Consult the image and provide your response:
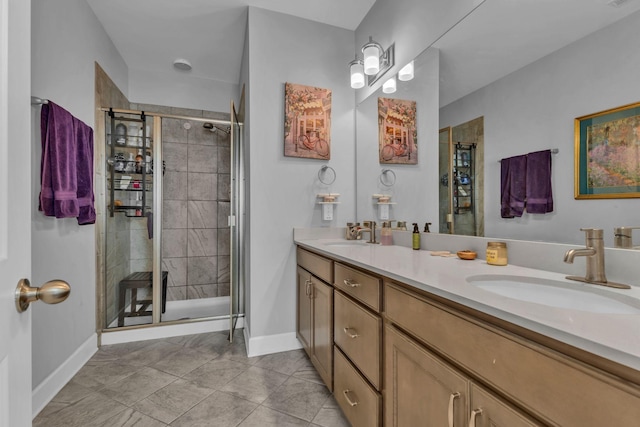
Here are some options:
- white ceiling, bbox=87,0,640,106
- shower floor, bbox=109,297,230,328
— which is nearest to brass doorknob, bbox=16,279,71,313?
white ceiling, bbox=87,0,640,106

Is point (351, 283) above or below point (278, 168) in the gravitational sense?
below

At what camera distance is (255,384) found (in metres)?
1.86

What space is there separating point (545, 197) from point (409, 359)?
0.80 m

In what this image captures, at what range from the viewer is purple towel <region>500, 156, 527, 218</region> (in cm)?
120

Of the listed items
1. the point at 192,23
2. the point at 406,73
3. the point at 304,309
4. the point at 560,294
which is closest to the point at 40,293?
the point at 560,294

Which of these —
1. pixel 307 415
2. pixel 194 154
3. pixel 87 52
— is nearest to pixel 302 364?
pixel 307 415

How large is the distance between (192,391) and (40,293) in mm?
1560

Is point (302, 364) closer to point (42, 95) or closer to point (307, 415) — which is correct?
point (307, 415)

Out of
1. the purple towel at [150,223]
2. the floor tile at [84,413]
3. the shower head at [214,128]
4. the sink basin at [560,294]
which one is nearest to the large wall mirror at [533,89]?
the sink basin at [560,294]

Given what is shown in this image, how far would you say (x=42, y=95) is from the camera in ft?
5.48

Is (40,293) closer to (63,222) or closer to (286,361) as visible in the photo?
(63,222)

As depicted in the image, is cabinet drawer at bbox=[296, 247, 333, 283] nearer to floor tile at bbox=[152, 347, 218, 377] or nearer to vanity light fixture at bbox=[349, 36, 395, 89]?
floor tile at bbox=[152, 347, 218, 377]

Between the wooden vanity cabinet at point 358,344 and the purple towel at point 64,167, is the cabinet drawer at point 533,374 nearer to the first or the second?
the wooden vanity cabinet at point 358,344

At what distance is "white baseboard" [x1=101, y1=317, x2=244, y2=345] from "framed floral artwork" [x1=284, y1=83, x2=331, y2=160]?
1700 millimetres
